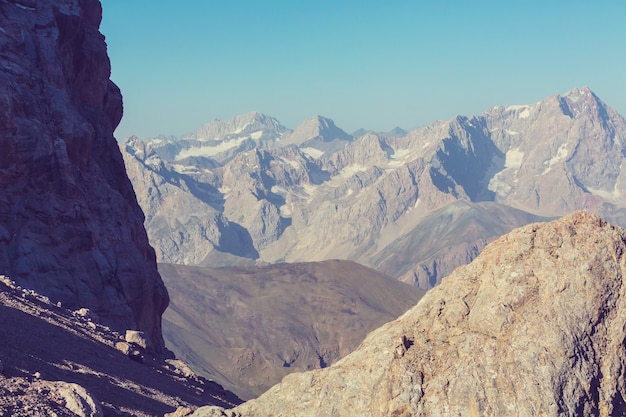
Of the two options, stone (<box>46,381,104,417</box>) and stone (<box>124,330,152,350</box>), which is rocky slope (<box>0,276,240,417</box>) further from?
stone (<box>124,330,152,350</box>)

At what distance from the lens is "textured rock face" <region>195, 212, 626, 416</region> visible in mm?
22312

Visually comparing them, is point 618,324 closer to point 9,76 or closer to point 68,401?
point 68,401

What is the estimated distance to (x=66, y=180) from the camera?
2501 inches

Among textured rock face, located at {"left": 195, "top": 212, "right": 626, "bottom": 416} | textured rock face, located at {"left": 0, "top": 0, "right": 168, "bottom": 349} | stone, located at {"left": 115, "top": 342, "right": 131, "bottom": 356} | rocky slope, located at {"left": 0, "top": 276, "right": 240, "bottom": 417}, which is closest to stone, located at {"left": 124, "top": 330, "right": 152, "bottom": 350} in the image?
rocky slope, located at {"left": 0, "top": 276, "right": 240, "bottom": 417}

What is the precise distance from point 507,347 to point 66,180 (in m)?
48.7

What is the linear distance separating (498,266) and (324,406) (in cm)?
729

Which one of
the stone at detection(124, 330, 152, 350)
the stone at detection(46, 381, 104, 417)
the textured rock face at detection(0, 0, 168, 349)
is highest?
the textured rock face at detection(0, 0, 168, 349)

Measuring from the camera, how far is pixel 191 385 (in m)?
49.8

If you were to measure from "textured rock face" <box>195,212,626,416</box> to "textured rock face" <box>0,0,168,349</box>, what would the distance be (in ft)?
121

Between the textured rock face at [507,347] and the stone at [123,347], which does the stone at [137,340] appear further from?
the textured rock face at [507,347]

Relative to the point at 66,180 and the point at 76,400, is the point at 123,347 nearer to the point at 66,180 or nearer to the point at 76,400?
the point at 66,180

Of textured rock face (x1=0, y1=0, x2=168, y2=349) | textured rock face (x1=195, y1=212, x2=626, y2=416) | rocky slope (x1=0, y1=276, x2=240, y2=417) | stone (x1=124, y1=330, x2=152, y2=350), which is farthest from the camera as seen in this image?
textured rock face (x1=0, y1=0, x2=168, y2=349)

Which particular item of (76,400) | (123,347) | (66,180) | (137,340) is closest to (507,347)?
(76,400)

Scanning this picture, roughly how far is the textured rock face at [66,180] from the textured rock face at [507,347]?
36.9 metres
